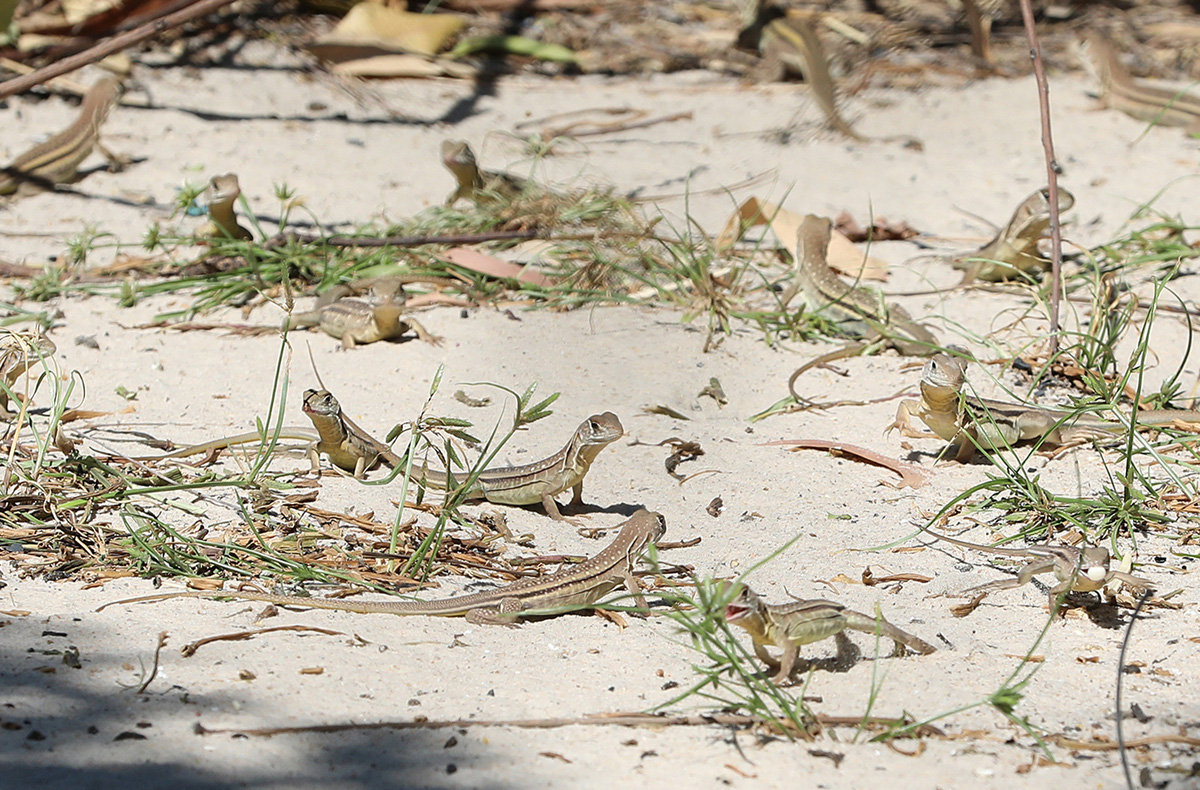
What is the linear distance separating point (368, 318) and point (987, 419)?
262 centimetres

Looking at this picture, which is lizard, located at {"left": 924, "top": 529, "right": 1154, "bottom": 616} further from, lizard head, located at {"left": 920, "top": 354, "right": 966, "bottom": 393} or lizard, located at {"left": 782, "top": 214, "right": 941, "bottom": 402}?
lizard, located at {"left": 782, "top": 214, "right": 941, "bottom": 402}

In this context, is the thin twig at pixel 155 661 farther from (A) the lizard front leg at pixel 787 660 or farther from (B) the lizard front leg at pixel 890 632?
(B) the lizard front leg at pixel 890 632

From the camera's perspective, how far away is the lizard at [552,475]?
3543mm

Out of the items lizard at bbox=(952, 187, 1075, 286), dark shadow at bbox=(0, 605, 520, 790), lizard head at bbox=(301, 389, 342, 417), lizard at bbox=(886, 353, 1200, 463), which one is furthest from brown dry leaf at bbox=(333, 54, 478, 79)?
dark shadow at bbox=(0, 605, 520, 790)

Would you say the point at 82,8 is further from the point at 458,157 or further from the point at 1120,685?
the point at 1120,685

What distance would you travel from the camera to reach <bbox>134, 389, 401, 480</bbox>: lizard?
12.2ft

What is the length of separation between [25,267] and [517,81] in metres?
4.27

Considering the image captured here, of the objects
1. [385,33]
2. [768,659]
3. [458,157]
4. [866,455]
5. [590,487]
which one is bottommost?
[590,487]

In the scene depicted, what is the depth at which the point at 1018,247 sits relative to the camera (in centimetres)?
536

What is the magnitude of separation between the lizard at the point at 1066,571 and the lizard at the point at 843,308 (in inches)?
58.4

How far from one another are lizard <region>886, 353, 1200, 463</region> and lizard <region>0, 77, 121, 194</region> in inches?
215

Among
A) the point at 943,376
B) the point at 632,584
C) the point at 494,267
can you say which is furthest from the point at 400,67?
the point at 632,584

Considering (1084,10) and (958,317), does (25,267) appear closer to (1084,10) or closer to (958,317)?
(958,317)

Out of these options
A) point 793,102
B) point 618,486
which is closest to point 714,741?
point 618,486
